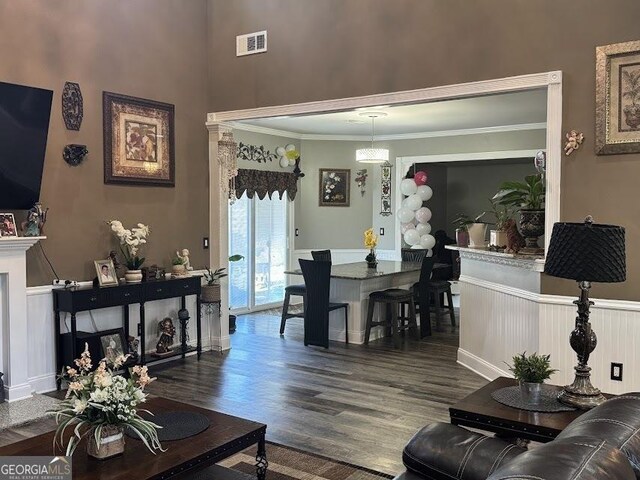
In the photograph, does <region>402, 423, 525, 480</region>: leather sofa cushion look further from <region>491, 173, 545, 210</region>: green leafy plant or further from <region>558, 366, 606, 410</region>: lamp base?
<region>491, 173, 545, 210</region>: green leafy plant

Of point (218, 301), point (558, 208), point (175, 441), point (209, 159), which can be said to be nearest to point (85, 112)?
point (209, 159)

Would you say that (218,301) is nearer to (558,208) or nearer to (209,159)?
(209,159)

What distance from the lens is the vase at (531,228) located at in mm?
4484

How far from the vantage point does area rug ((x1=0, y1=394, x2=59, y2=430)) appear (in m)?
4.19

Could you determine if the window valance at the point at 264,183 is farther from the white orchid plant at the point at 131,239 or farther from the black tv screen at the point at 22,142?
the black tv screen at the point at 22,142

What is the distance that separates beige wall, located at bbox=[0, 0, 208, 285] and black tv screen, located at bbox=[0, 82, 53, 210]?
27cm

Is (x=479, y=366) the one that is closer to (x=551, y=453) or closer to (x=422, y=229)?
(x=422, y=229)

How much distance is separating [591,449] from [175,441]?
72.4 inches

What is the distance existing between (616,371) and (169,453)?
308cm

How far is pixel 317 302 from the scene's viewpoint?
6395mm

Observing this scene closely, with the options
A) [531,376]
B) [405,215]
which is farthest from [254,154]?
[531,376]

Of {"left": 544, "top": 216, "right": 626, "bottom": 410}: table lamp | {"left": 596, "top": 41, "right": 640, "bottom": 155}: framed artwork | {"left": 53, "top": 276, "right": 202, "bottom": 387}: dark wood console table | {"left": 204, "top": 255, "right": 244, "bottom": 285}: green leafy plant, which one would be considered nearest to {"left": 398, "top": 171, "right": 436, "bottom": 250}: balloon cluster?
{"left": 204, "top": 255, "right": 244, "bottom": 285}: green leafy plant

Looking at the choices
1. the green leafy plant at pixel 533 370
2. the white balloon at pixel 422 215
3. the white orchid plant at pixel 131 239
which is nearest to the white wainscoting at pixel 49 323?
the white orchid plant at pixel 131 239

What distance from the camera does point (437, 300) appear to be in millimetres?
8070
